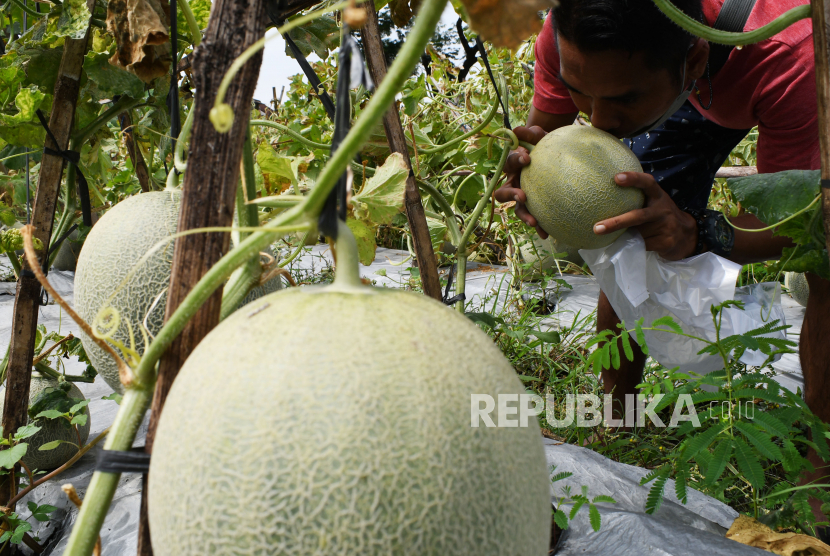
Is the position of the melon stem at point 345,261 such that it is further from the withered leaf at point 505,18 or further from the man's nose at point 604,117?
the man's nose at point 604,117

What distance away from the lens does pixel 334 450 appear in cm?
42

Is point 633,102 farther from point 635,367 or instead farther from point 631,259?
point 635,367

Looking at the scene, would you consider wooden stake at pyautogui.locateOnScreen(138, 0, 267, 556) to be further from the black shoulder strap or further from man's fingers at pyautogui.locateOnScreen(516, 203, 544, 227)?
the black shoulder strap

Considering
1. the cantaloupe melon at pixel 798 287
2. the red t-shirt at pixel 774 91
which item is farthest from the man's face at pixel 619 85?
the cantaloupe melon at pixel 798 287

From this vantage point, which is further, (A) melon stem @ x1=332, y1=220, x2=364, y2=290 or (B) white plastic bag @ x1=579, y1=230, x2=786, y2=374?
(B) white plastic bag @ x1=579, y1=230, x2=786, y2=374

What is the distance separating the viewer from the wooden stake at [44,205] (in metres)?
1.29

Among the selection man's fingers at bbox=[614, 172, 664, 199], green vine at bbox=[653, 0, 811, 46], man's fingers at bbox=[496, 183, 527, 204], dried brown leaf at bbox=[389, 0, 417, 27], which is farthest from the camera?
man's fingers at bbox=[496, 183, 527, 204]

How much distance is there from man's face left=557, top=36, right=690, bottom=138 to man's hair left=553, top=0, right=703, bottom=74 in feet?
0.08

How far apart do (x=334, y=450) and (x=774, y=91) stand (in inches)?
80.9

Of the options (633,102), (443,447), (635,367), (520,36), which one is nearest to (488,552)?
(443,447)

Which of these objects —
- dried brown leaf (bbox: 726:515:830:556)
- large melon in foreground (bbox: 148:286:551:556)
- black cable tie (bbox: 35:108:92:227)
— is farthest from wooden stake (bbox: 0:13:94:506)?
dried brown leaf (bbox: 726:515:830:556)

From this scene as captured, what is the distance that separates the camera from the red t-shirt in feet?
5.73

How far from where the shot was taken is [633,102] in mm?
1792

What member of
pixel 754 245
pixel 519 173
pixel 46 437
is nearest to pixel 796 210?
pixel 519 173
